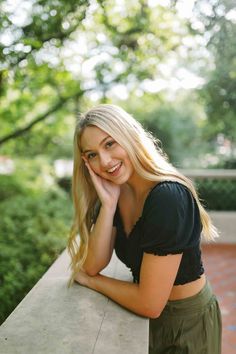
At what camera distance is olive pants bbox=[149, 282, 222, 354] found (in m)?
2.09

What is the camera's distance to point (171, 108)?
15891 mm

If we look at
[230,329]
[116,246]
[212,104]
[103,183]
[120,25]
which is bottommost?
[230,329]

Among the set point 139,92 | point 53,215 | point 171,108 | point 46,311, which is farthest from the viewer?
point 171,108

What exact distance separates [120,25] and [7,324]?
18.5 feet

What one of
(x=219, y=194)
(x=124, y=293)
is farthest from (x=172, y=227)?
(x=219, y=194)

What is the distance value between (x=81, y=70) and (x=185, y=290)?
5.85m

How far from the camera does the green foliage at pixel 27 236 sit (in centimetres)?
377

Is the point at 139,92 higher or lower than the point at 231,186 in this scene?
higher

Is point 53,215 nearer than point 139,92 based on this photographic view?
Yes

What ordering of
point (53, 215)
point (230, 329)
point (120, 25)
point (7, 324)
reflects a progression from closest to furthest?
1. point (7, 324)
2. point (230, 329)
3. point (120, 25)
4. point (53, 215)

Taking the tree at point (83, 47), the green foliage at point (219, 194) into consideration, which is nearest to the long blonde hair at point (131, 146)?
the tree at point (83, 47)

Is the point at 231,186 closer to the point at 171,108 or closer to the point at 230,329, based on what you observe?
the point at 230,329

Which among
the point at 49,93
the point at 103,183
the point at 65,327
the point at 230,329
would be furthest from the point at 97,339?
the point at 49,93

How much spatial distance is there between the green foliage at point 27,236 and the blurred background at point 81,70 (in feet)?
0.05
